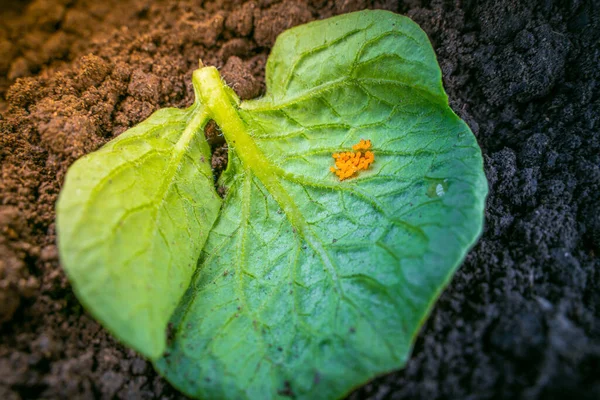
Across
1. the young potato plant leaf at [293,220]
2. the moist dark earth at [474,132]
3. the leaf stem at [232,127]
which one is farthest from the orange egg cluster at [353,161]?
the moist dark earth at [474,132]

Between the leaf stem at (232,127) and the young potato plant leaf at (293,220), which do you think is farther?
the leaf stem at (232,127)

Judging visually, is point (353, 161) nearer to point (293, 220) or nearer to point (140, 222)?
point (293, 220)

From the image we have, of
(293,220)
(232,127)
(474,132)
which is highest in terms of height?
(232,127)

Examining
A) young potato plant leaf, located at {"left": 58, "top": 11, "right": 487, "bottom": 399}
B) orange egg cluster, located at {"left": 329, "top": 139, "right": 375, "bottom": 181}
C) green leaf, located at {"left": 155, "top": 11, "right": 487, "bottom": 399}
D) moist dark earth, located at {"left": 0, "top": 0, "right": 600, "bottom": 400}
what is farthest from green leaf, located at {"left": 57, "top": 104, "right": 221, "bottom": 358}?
orange egg cluster, located at {"left": 329, "top": 139, "right": 375, "bottom": 181}

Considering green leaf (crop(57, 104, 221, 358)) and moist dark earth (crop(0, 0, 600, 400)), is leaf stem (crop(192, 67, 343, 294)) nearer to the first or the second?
green leaf (crop(57, 104, 221, 358))

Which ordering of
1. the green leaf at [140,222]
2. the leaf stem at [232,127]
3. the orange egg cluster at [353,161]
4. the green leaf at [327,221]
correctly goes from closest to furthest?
the green leaf at [140,222], the green leaf at [327,221], the orange egg cluster at [353,161], the leaf stem at [232,127]

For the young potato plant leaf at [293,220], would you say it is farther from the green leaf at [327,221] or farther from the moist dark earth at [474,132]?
the moist dark earth at [474,132]

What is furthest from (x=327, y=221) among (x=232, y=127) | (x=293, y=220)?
(x=232, y=127)
